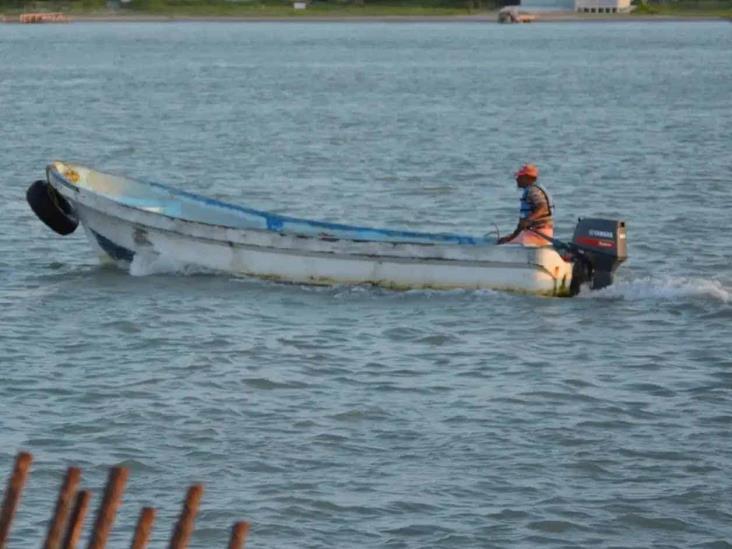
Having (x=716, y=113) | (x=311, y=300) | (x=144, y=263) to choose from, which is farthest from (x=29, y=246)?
(x=716, y=113)

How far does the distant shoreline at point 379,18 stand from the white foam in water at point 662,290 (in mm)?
146205

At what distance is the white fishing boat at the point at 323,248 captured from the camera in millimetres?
22828

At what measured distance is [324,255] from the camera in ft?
76.8

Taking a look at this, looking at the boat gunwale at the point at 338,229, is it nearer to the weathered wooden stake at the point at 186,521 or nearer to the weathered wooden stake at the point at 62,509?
the weathered wooden stake at the point at 62,509

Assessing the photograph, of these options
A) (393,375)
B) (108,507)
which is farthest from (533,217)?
(108,507)

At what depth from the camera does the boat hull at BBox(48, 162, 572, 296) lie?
22.9 m

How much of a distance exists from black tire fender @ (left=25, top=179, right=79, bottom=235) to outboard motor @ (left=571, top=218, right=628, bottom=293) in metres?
6.82

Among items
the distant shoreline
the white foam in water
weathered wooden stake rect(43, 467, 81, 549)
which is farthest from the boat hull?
the distant shoreline

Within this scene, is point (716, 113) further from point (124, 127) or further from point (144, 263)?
point (144, 263)

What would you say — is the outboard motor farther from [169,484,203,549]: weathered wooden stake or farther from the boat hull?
[169,484,203,549]: weathered wooden stake

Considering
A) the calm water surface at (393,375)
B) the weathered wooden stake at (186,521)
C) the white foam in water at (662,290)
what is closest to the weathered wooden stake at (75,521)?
the weathered wooden stake at (186,521)

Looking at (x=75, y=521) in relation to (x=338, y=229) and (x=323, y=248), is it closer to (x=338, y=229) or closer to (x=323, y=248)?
(x=323, y=248)

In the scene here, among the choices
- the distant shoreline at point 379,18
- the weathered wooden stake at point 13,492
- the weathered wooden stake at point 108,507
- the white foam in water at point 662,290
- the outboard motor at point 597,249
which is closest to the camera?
the weathered wooden stake at point 108,507

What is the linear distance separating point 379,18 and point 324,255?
148m
